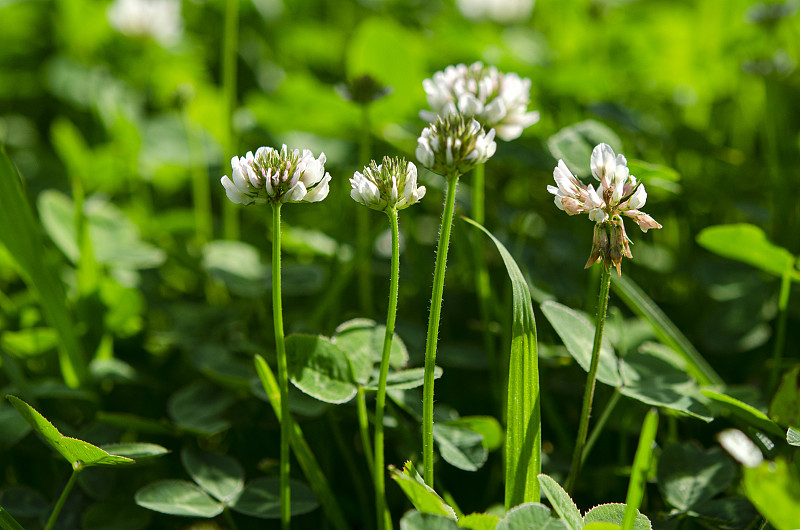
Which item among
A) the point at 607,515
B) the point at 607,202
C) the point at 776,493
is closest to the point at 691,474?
the point at 607,515

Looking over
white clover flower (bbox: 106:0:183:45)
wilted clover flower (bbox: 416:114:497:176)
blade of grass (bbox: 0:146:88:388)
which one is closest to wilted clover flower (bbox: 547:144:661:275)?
wilted clover flower (bbox: 416:114:497:176)

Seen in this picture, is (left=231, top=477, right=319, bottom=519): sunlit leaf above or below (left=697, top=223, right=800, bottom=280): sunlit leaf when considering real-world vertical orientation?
below

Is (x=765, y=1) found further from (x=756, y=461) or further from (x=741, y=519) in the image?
(x=741, y=519)

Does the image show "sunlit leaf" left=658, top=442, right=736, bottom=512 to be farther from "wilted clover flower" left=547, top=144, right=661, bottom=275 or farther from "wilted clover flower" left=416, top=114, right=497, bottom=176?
"wilted clover flower" left=416, top=114, right=497, bottom=176

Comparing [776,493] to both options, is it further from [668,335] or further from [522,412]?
[668,335]

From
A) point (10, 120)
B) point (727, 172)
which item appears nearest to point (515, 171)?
point (727, 172)

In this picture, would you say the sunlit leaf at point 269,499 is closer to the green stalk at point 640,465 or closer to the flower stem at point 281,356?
the flower stem at point 281,356

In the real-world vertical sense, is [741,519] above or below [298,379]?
below

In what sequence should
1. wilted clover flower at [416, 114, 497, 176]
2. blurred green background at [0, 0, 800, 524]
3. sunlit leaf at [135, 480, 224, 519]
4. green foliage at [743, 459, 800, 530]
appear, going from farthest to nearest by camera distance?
blurred green background at [0, 0, 800, 524] < sunlit leaf at [135, 480, 224, 519] < wilted clover flower at [416, 114, 497, 176] < green foliage at [743, 459, 800, 530]
